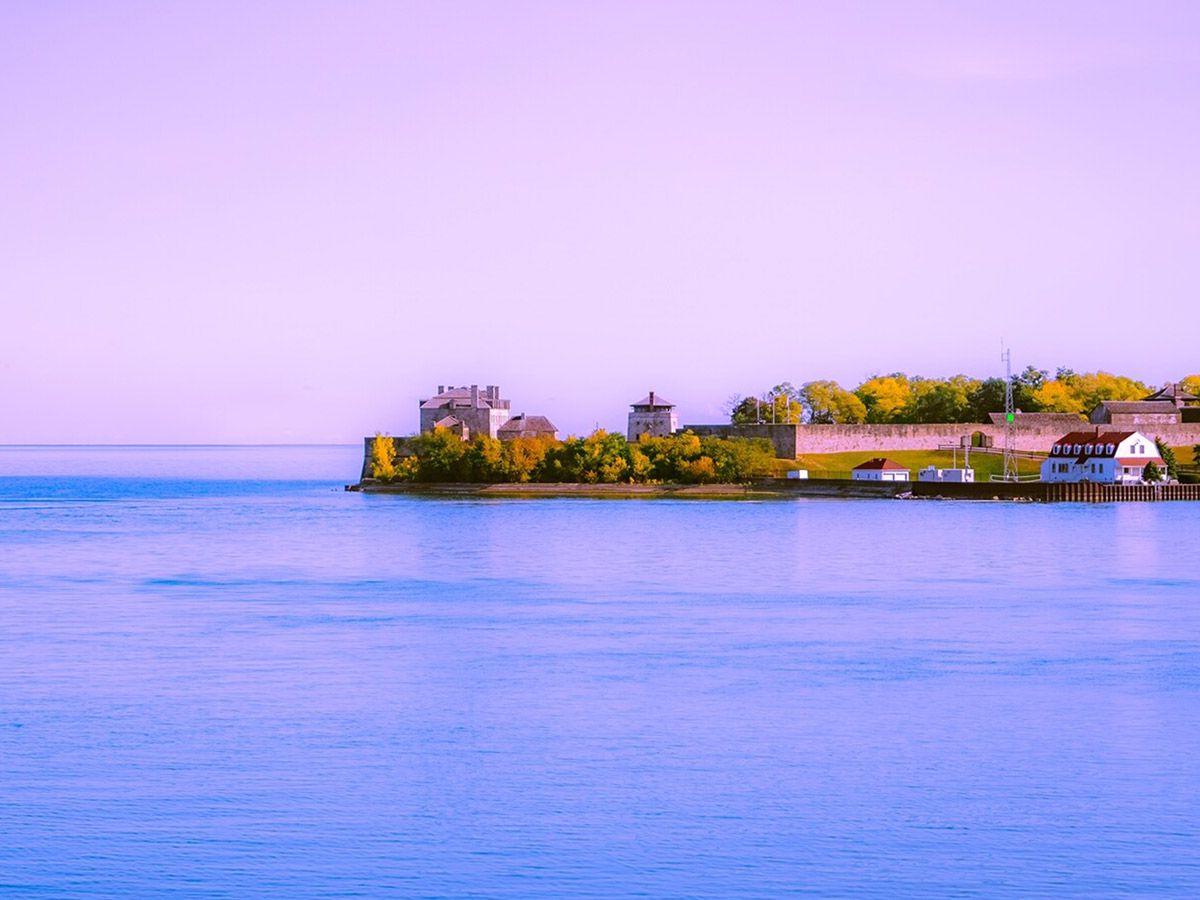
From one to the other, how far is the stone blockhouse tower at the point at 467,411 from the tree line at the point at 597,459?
1.98m

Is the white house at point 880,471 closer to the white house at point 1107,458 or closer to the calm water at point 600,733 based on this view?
the white house at point 1107,458

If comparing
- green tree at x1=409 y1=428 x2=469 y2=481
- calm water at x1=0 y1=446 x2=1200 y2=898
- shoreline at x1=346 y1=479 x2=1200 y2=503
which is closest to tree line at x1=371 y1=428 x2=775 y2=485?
green tree at x1=409 y1=428 x2=469 y2=481

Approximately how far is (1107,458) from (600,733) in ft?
246

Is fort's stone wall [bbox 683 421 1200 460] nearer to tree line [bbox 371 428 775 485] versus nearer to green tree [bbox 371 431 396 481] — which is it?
tree line [bbox 371 428 775 485]

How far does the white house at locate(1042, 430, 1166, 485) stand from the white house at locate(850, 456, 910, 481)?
9.45m

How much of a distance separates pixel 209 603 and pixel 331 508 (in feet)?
158

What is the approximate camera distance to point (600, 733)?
1938 cm

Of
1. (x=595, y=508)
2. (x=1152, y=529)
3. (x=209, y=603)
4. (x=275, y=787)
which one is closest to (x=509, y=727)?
(x=275, y=787)

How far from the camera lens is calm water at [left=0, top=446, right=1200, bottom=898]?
14.1 metres

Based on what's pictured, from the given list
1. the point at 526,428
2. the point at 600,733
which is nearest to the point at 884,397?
the point at 526,428

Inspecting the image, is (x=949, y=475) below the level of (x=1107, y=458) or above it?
below

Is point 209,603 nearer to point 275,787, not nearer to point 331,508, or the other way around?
point 275,787

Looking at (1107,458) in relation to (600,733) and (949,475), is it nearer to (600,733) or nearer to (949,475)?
(949,475)

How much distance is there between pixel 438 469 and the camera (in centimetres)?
10425
